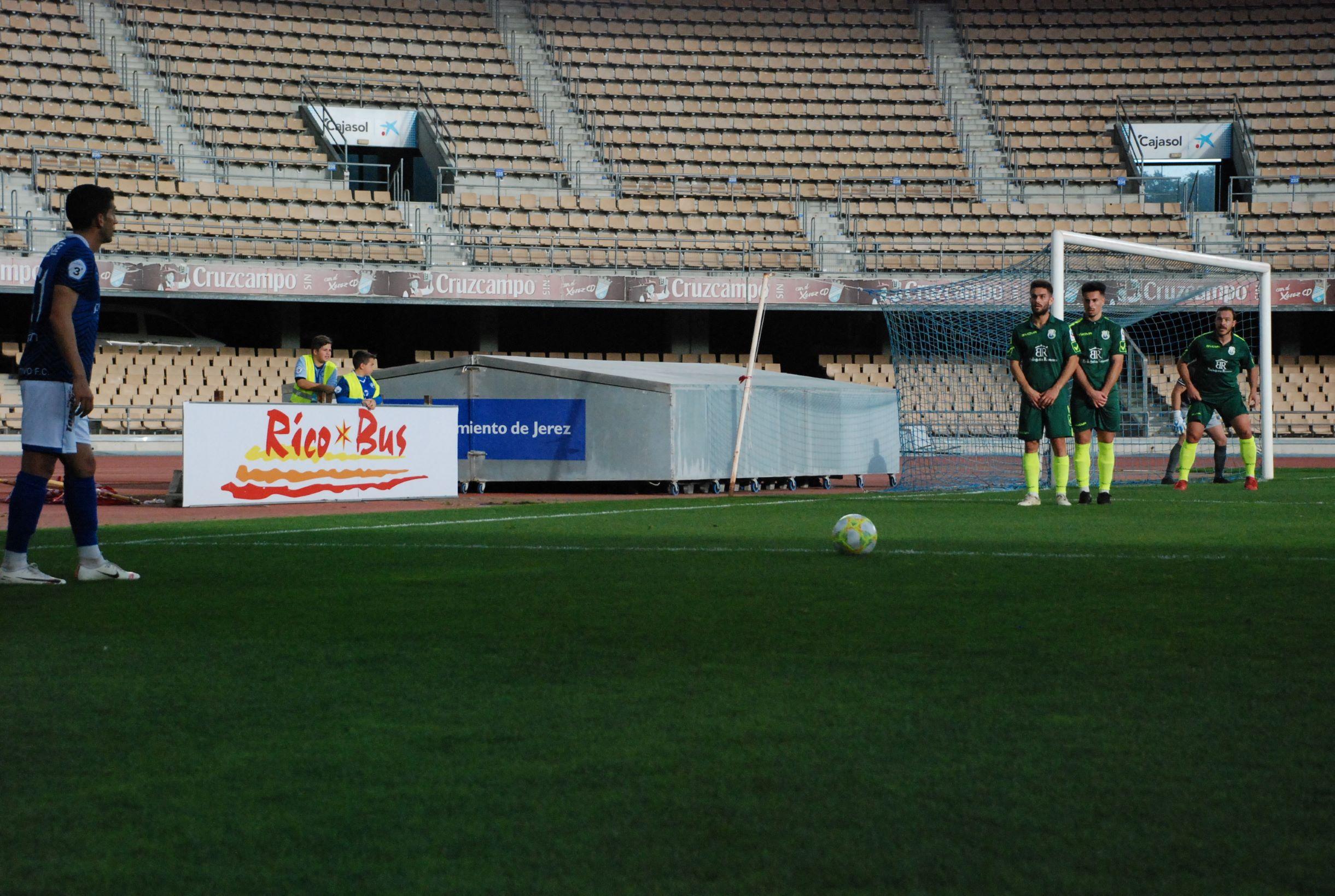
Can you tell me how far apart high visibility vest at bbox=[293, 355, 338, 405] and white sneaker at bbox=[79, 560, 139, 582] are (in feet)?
21.0

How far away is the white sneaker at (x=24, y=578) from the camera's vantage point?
20.3 feet

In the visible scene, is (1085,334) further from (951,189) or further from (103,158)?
(103,158)

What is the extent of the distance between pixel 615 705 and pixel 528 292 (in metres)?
24.1

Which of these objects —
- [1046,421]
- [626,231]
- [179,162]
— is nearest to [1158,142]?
[626,231]

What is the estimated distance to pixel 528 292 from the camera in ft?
89.5

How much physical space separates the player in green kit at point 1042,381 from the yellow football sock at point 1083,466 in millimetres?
148

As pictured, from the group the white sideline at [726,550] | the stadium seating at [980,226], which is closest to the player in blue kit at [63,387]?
the white sideline at [726,550]

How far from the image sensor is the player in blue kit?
6.02 metres

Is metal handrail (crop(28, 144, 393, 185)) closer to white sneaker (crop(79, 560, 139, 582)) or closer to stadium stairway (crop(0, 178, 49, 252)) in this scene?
stadium stairway (crop(0, 178, 49, 252))

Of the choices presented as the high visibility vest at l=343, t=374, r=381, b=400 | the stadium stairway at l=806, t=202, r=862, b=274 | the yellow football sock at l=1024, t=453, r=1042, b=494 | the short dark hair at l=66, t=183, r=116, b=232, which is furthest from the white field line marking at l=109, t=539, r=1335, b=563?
the stadium stairway at l=806, t=202, r=862, b=274

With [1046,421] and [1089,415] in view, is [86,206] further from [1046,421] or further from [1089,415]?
[1089,415]

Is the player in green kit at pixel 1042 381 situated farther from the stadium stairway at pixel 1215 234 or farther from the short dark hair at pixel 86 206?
the stadium stairway at pixel 1215 234

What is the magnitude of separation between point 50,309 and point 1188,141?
32574 mm

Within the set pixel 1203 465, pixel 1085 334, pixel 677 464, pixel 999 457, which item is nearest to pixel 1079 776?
pixel 1085 334
